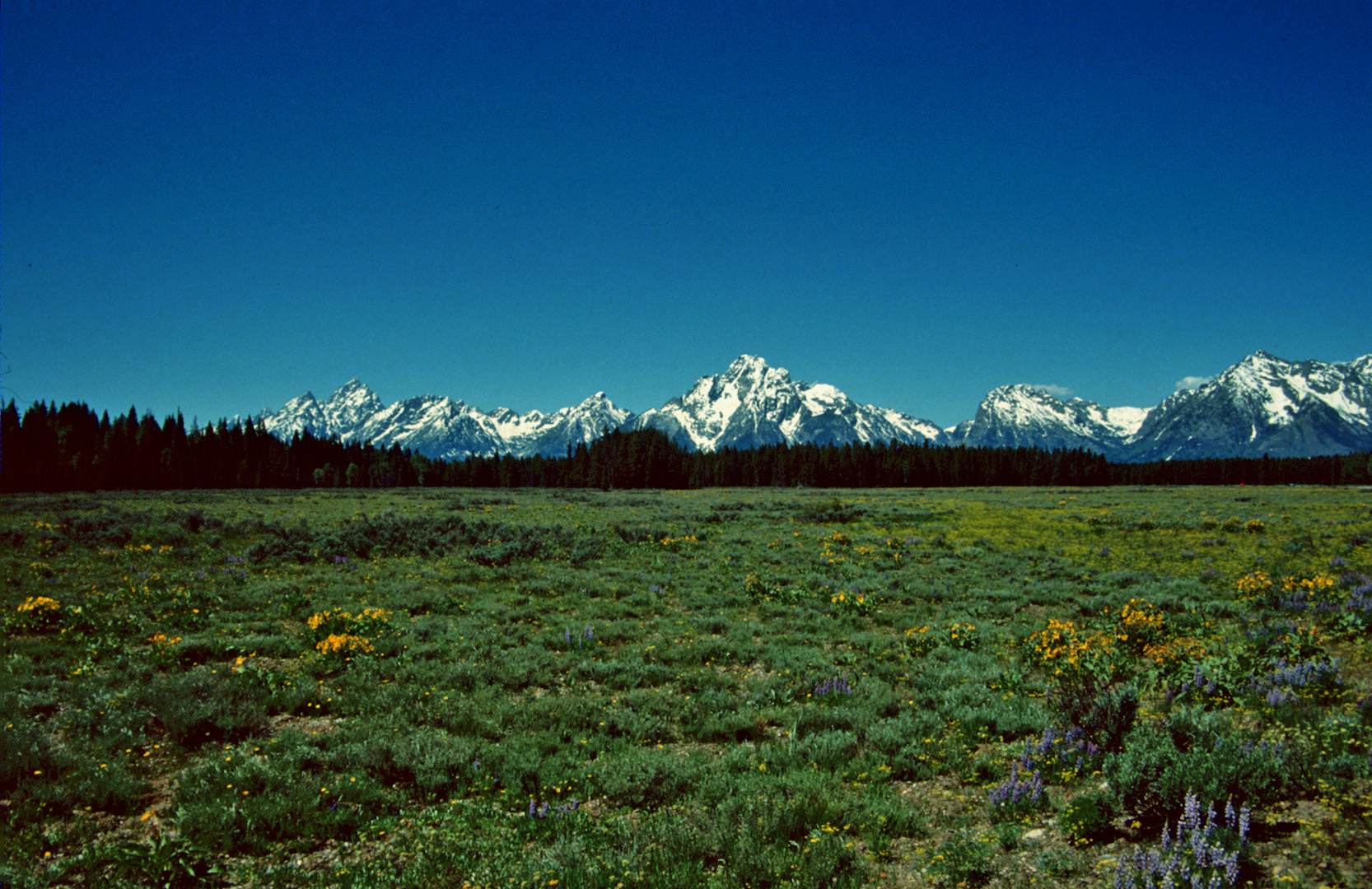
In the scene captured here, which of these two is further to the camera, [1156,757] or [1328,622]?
[1328,622]

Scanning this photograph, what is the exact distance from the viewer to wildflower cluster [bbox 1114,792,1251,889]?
4.41 m

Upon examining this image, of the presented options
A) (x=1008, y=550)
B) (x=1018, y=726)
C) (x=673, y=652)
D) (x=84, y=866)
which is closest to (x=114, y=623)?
(x=84, y=866)

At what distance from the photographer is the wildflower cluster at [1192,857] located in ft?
14.5

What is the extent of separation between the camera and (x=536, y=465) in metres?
163

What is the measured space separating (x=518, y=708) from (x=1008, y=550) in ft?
81.5

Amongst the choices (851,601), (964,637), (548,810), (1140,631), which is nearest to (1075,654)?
(1140,631)

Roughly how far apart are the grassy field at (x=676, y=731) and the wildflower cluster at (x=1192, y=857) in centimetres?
3

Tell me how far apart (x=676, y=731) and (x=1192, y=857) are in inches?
239

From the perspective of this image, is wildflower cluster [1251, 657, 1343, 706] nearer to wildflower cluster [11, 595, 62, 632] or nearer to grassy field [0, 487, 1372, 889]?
grassy field [0, 487, 1372, 889]

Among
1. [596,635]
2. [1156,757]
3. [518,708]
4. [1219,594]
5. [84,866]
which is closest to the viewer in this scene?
[84,866]

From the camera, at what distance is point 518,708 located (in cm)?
938

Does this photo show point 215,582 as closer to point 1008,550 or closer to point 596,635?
point 596,635

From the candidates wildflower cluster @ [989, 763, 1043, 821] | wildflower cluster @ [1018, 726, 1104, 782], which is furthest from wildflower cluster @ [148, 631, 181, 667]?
wildflower cluster @ [1018, 726, 1104, 782]

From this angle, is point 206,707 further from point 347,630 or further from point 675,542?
point 675,542
